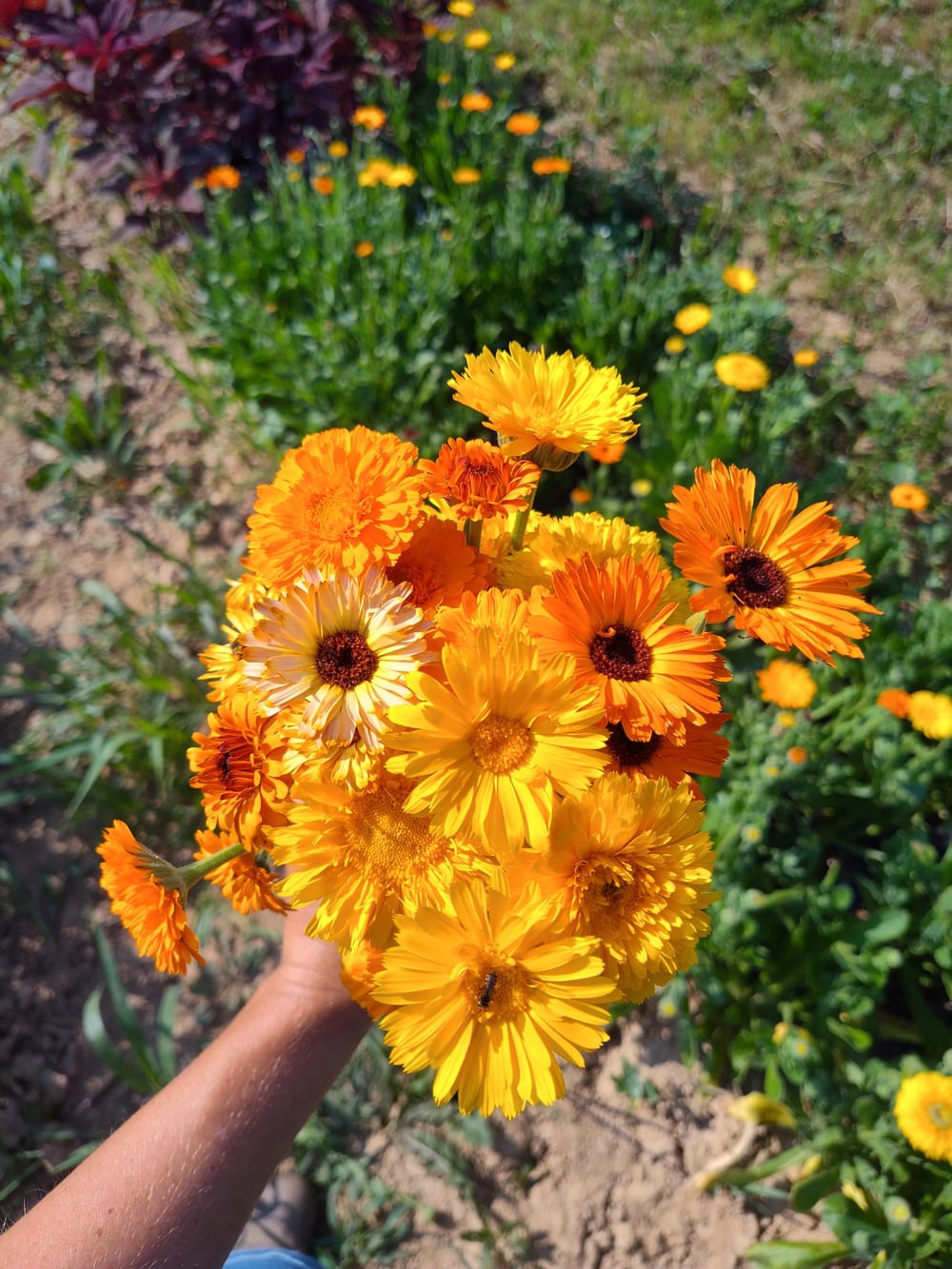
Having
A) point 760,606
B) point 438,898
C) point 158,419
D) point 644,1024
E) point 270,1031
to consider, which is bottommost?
point 644,1024

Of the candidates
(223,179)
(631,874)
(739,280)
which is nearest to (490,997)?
(631,874)

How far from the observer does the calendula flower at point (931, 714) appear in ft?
5.62

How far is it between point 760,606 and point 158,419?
276 cm

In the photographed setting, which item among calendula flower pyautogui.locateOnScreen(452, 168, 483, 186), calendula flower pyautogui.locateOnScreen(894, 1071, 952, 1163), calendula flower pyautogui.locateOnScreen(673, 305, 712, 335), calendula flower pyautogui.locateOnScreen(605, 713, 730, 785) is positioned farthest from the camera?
calendula flower pyautogui.locateOnScreen(452, 168, 483, 186)

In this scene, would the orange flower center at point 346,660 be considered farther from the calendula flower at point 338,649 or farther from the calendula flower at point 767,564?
the calendula flower at point 767,564

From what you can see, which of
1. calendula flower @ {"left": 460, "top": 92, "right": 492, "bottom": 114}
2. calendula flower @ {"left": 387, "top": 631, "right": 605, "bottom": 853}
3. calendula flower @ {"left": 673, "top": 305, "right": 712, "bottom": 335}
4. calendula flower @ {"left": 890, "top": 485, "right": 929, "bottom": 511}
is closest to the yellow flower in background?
calendula flower @ {"left": 673, "top": 305, "right": 712, "bottom": 335}

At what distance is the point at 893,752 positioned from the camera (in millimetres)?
1707

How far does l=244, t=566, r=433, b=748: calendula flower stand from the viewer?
2.36 ft

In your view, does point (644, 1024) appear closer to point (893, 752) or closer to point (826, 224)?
point (893, 752)

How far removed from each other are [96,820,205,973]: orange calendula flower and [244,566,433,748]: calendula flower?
0.22 meters

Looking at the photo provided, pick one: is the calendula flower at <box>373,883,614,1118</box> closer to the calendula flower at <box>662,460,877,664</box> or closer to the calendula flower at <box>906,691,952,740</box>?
the calendula flower at <box>662,460,877,664</box>

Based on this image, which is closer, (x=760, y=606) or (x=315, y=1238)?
(x=760, y=606)

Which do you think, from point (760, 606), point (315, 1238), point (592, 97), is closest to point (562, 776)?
point (760, 606)

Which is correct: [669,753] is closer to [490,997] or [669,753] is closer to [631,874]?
[631,874]
